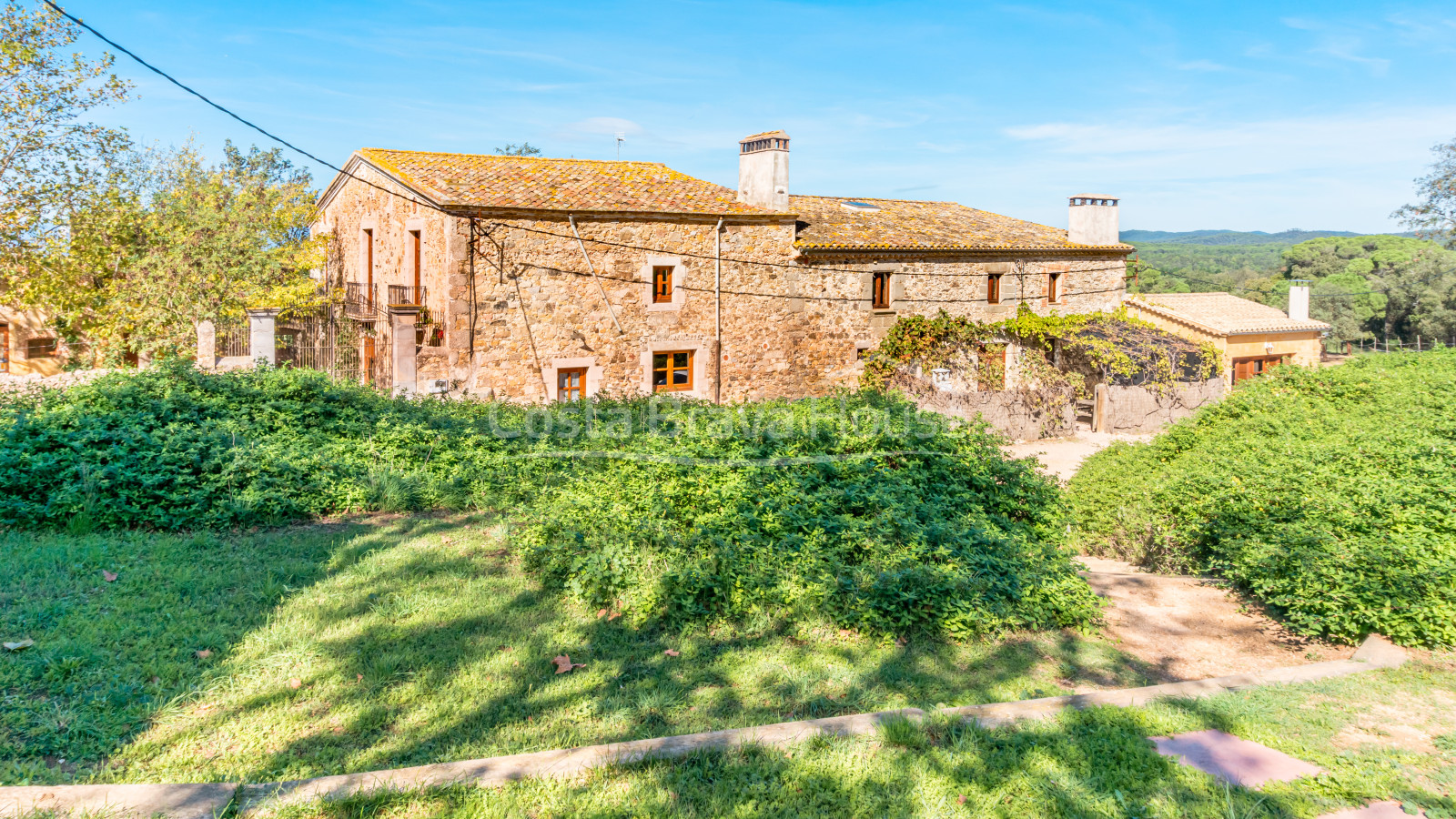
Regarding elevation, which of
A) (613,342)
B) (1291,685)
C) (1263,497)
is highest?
(613,342)

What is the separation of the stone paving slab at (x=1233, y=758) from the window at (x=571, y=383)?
14.5 m

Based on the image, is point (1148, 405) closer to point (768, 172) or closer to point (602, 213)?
point (768, 172)

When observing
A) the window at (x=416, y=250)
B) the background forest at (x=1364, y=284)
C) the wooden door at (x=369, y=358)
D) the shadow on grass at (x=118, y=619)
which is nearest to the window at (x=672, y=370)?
the window at (x=416, y=250)

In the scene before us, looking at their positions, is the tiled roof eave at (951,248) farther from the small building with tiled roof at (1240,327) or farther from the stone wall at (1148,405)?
the stone wall at (1148,405)

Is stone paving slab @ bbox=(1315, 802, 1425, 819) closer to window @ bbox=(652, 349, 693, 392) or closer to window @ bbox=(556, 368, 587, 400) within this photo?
window @ bbox=(556, 368, 587, 400)

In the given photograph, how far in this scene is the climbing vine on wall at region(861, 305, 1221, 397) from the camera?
67.0 feet

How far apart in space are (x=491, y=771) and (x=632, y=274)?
14858mm

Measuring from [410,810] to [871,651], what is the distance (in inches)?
116

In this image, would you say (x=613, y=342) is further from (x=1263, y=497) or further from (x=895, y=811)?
(x=895, y=811)

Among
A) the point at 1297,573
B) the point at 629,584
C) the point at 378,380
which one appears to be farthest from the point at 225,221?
the point at 1297,573

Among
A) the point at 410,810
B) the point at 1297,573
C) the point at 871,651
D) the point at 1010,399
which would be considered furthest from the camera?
the point at 1010,399

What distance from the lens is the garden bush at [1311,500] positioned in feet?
19.1

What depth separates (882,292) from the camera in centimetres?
2067

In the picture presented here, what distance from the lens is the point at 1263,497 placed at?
24.4 ft
